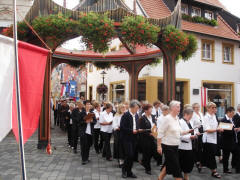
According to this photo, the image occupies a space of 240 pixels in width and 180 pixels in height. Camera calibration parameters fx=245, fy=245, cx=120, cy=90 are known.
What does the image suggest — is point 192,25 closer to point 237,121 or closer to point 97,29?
point 97,29

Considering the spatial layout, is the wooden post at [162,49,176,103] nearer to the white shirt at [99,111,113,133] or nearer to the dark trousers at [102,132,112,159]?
the white shirt at [99,111,113,133]

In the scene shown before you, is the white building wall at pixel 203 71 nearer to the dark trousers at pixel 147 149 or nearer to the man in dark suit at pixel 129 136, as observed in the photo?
the dark trousers at pixel 147 149

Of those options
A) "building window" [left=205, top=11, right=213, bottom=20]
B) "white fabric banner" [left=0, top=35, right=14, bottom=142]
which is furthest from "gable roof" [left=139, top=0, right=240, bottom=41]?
"white fabric banner" [left=0, top=35, right=14, bottom=142]

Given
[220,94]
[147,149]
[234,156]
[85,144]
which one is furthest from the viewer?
[220,94]

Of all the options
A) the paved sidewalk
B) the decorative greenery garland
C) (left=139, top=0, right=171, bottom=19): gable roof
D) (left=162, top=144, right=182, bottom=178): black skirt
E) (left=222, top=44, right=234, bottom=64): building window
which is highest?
(left=139, top=0, right=171, bottom=19): gable roof

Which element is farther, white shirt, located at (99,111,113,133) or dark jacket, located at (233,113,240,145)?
white shirt, located at (99,111,113,133)

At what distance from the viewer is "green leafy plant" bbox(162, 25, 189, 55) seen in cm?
856

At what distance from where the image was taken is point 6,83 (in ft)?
8.37

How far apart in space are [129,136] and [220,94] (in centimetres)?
1503

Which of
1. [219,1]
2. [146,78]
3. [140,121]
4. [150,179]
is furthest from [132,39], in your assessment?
[219,1]

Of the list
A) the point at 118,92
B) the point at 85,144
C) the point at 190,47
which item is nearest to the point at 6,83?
the point at 85,144

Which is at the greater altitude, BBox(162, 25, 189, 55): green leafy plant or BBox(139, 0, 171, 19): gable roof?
BBox(139, 0, 171, 19): gable roof

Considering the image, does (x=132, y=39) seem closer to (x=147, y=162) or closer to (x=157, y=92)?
(x=147, y=162)

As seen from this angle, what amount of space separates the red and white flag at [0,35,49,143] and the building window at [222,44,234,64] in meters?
18.7
